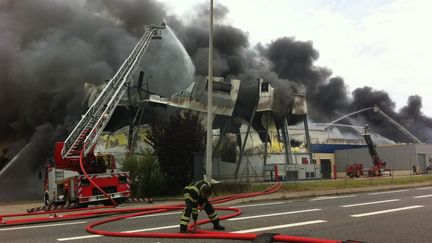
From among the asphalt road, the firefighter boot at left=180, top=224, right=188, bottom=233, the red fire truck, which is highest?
the red fire truck

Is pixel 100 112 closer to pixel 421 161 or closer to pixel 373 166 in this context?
pixel 373 166

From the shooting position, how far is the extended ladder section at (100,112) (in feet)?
79.5

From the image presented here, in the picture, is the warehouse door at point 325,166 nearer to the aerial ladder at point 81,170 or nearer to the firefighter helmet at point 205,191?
the aerial ladder at point 81,170

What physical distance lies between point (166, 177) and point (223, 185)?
5399 millimetres

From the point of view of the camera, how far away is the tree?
27.0 meters

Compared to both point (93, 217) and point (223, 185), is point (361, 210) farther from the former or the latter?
point (223, 185)

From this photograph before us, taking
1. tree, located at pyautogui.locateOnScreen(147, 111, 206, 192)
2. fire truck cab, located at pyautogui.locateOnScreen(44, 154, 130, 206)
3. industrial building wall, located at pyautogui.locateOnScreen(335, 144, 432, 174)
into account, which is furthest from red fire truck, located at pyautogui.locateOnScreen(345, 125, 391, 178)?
fire truck cab, located at pyautogui.locateOnScreen(44, 154, 130, 206)

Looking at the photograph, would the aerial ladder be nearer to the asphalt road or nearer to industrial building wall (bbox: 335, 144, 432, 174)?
the asphalt road

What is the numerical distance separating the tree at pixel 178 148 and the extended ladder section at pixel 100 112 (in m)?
4.17

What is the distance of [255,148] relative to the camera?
176ft

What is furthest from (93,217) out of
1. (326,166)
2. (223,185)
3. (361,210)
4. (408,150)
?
(326,166)

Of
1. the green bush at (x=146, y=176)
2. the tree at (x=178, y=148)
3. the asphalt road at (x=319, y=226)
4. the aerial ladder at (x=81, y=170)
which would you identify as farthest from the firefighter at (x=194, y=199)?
the green bush at (x=146, y=176)

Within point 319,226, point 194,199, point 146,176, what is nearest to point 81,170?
point 146,176

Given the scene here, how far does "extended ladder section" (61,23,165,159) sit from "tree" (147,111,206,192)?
417cm
